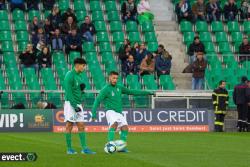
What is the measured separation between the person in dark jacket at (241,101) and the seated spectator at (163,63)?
11.3ft

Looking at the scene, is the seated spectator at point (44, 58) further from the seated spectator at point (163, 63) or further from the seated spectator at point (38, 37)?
the seated spectator at point (163, 63)

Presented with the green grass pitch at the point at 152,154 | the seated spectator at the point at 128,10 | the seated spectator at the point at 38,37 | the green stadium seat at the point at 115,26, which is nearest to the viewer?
the green grass pitch at the point at 152,154

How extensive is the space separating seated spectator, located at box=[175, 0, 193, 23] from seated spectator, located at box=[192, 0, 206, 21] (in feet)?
1.37

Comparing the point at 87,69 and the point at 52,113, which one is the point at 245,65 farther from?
the point at 52,113

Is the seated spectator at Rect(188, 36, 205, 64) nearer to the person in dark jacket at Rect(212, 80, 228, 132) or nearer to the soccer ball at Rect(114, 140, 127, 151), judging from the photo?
the person in dark jacket at Rect(212, 80, 228, 132)

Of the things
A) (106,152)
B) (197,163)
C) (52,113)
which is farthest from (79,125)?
(52,113)

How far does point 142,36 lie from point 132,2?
5.46 ft

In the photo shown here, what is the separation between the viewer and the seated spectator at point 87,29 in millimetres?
39281

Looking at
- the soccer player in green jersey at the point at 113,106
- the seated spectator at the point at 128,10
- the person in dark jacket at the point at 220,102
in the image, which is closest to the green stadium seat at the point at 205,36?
the seated spectator at the point at 128,10

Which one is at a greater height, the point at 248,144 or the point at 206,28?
the point at 206,28

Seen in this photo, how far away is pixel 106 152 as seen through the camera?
2092 centimetres

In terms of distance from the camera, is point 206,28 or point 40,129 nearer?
point 40,129

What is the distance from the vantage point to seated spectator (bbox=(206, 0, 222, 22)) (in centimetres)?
4309

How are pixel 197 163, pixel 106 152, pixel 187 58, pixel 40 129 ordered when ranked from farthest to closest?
pixel 187 58, pixel 40 129, pixel 106 152, pixel 197 163
